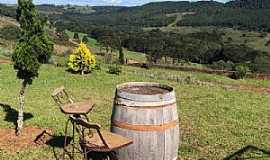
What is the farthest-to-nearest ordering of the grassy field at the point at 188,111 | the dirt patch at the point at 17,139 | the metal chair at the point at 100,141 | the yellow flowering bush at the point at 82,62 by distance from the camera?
the yellow flowering bush at the point at 82,62, the grassy field at the point at 188,111, the dirt patch at the point at 17,139, the metal chair at the point at 100,141

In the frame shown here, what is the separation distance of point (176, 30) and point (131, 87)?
150564 millimetres

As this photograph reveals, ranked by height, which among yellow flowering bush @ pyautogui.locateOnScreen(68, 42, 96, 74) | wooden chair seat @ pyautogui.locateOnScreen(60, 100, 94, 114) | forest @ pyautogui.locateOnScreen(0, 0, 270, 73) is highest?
wooden chair seat @ pyautogui.locateOnScreen(60, 100, 94, 114)

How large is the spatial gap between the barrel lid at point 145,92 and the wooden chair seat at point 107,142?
0.68 m

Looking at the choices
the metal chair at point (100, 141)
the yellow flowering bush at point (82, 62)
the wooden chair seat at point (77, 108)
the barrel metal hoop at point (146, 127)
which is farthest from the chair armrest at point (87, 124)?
the yellow flowering bush at point (82, 62)

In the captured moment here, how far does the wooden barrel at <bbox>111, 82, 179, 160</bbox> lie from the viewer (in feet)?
23.1

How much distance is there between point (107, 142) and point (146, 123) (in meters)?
0.71

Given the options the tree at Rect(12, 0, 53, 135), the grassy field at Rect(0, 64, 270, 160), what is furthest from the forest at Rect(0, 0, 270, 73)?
the tree at Rect(12, 0, 53, 135)

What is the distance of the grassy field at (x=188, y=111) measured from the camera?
1055 centimetres

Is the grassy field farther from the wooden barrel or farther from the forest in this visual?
the forest

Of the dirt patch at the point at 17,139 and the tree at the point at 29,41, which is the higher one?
the tree at the point at 29,41

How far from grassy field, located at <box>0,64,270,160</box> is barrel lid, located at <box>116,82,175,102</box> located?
2443 mm

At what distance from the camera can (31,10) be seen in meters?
10.2

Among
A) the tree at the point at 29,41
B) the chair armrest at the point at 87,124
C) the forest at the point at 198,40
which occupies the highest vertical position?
the tree at the point at 29,41

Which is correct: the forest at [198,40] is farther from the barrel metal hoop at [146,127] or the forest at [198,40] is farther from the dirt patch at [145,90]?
the barrel metal hoop at [146,127]
